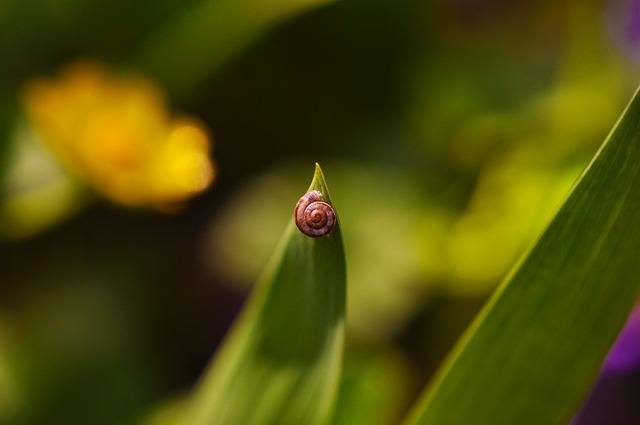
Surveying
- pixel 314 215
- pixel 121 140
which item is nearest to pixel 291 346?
pixel 314 215

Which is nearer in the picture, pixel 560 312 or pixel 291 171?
pixel 560 312

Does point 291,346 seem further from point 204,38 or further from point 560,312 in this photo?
point 204,38

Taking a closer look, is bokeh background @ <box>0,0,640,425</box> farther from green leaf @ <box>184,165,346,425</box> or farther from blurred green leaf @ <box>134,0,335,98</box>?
green leaf @ <box>184,165,346,425</box>

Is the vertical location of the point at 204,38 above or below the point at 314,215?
above

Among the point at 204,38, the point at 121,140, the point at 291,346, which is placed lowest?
the point at 291,346

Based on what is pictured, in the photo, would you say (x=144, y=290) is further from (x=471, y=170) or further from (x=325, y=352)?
(x=325, y=352)

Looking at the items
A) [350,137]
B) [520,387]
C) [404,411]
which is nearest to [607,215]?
[520,387]

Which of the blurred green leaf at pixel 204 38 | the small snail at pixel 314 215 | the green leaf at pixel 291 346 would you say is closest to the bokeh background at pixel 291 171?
the blurred green leaf at pixel 204 38
